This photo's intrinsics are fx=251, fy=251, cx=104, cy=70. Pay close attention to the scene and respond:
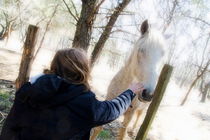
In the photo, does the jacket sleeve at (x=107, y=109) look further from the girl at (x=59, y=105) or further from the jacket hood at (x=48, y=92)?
the jacket hood at (x=48, y=92)

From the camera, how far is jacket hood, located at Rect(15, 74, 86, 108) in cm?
168

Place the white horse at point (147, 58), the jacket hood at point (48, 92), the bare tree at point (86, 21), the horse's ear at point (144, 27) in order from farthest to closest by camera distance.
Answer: the bare tree at point (86, 21)
the horse's ear at point (144, 27)
the white horse at point (147, 58)
the jacket hood at point (48, 92)

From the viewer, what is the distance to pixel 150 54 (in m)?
3.12

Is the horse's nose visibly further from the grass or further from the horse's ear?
the grass

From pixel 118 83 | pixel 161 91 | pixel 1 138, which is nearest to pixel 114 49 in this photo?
pixel 118 83

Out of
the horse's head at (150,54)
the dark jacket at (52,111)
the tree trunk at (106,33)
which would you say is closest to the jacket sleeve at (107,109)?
the dark jacket at (52,111)

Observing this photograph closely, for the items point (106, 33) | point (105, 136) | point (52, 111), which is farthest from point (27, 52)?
point (105, 136)

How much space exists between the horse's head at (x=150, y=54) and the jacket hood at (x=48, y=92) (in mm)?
1318

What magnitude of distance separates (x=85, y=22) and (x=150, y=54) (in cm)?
171

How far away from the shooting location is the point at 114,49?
6371 millimetres

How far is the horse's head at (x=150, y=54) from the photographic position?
118 inches

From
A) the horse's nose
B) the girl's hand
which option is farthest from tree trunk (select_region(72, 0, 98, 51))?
the girl's hand

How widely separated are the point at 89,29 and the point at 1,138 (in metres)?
2.88

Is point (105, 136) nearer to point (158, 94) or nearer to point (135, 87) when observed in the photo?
point (158, 94)
